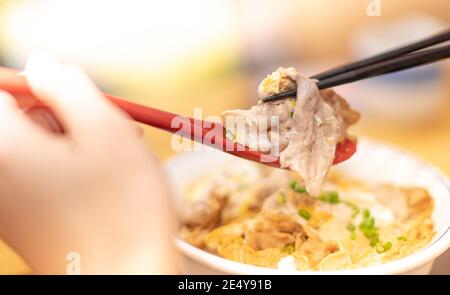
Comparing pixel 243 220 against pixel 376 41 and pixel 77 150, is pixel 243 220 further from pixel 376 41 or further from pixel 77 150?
pixel 376 41

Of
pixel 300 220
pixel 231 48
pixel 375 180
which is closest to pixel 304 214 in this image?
pixel 300 220

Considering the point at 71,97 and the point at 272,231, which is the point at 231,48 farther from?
the point at 71,97

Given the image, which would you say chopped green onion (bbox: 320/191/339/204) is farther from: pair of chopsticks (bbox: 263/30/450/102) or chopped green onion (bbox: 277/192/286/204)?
pair of chopsticks (bbox: 263/30/450/102)

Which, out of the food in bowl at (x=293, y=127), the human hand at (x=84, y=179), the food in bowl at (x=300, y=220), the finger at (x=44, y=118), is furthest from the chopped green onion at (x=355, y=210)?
the finger at (x=44, y=118)

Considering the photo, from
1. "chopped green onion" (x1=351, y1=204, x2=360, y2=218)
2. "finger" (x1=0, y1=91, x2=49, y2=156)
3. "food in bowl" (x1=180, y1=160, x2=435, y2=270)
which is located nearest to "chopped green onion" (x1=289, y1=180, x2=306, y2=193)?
"food in bowl" (x1=180, y1=160, x2=435, y2=270)

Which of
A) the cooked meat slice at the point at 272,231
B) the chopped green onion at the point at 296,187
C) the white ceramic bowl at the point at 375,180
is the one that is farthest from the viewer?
the chopped green onion at the point at 296,187

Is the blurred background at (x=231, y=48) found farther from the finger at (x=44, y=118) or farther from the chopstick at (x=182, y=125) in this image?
the finger at (x=44, y=118)

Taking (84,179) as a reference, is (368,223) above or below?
below
